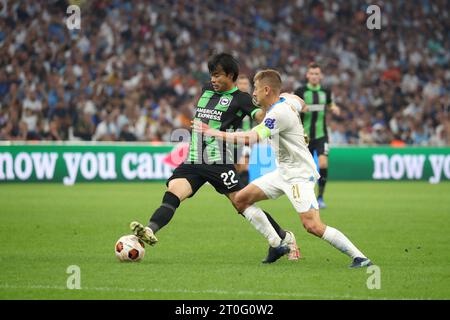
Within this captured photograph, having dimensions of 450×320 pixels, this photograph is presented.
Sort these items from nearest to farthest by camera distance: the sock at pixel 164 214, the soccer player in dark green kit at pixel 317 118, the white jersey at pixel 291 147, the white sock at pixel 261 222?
the white jersey at pixel 291 147, the sock at pixel 164 214, the white sock at pixel 261 222, the soccer player in dark green kit at pixel 317 118

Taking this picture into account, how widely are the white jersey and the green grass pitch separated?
0.96 metres

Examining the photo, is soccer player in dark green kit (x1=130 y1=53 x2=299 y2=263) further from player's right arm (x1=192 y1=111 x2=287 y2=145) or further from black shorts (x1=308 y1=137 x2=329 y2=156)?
black shorts (x1=308 y1=137 x2=329 y2=156)

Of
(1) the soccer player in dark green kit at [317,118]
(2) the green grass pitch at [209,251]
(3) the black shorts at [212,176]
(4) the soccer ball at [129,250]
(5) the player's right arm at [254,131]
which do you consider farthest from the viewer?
(1) the soccer player in dark green kit at [317,118]

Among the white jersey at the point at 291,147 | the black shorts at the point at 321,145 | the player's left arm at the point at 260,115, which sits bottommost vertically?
the black shorts at the point at 321,145

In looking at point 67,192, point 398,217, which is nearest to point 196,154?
point 398,217

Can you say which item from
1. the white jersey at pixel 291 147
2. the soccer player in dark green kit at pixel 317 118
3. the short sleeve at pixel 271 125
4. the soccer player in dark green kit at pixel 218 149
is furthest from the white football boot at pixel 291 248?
the soccer player in dark green kit at pixel 317 118

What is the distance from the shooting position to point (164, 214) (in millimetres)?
9773

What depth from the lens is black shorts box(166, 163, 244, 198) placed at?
1009 centimetres

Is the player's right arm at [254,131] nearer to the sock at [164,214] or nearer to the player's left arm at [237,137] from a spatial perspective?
the player's left arm at [237,137]

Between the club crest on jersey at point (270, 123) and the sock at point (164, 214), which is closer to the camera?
the club crest on jersey at point (270, 123)

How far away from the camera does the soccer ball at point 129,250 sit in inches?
371

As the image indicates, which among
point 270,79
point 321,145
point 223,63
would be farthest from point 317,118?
point 270,79

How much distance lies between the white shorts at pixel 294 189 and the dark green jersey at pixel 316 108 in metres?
8.01

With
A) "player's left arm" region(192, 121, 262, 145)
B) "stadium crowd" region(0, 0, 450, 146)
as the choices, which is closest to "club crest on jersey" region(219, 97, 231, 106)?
"player's left arm" region(192, 121, 262, 145)
